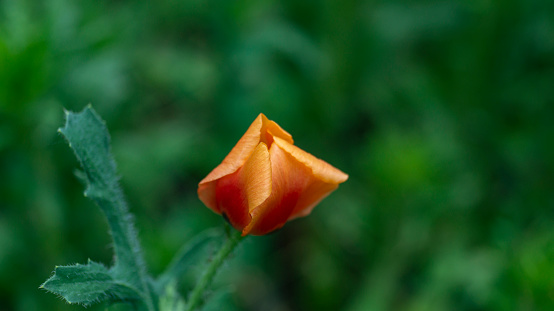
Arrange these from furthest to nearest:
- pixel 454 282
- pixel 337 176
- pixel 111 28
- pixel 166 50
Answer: pixel 166 50 → pixel 454 282 → pixel 111 28 → pixel 337 176

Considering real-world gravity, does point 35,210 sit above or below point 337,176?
above

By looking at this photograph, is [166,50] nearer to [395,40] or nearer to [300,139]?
[300,139]

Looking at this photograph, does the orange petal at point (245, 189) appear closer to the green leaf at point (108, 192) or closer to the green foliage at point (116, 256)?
the green foliage at point (116, 256)

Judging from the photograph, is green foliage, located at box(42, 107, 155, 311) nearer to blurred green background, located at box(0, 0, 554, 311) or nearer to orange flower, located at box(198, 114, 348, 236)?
orange flower, located at box(198, 114, 348, 236)

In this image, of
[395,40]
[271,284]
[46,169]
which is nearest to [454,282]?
[271,284]

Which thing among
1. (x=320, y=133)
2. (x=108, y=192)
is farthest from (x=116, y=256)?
(x=320, y=133)

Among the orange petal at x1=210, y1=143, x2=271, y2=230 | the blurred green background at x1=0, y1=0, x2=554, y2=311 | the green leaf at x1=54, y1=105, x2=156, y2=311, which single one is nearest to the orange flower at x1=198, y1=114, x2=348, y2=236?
the orange petal at x1=210, y1=143, x2=271, y2=230
